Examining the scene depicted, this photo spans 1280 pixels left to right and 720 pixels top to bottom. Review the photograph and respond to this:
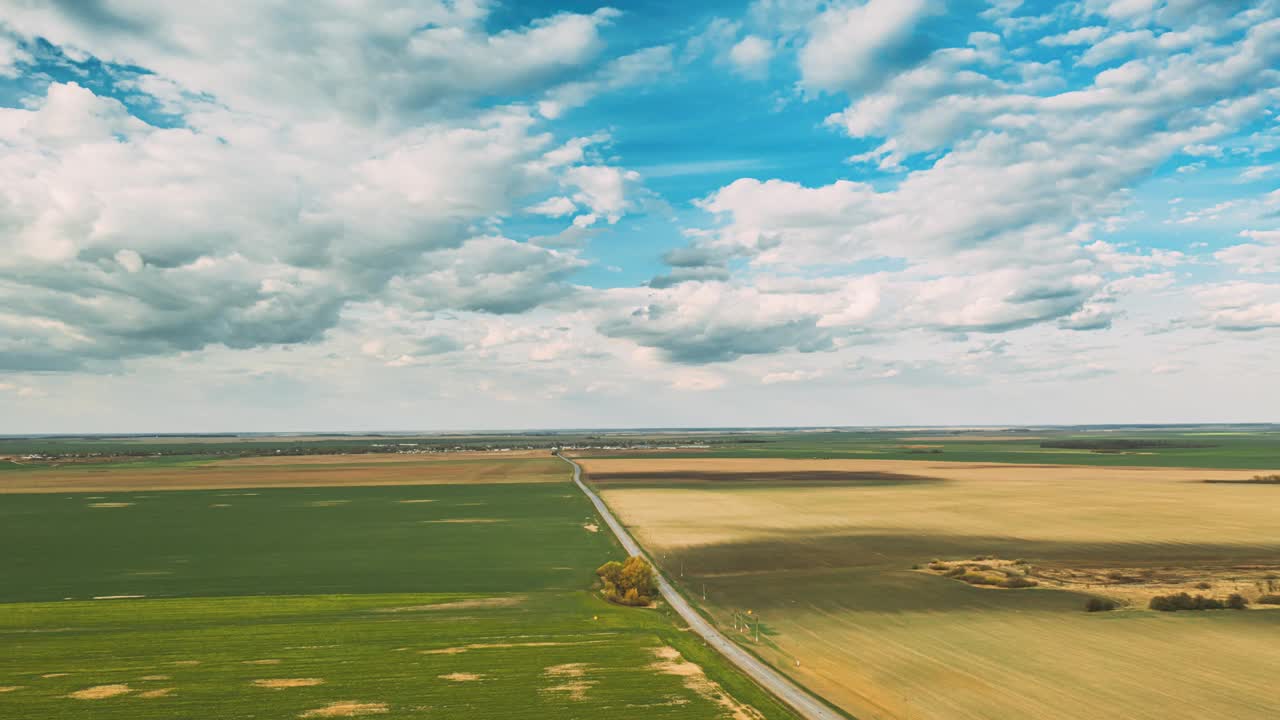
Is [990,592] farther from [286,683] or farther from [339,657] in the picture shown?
[286,683]

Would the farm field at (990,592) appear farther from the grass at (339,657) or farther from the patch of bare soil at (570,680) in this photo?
the patch of bare soil at (570,680)

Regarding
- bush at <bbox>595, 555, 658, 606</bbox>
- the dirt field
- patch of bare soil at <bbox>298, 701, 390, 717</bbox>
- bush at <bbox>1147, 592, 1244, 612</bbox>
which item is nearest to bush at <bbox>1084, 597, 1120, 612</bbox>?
bush at <bbox>1147, 592, 1244, 612</bbox>

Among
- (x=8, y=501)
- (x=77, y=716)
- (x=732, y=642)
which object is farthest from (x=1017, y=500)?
(x=8, y=501)

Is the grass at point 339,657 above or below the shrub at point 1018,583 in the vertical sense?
above

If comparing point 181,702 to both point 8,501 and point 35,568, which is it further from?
point 8,501

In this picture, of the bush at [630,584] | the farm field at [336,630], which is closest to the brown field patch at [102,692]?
the farm field at [336,630]

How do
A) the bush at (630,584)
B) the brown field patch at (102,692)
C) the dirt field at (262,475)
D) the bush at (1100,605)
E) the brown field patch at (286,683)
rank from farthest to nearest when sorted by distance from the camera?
the dirt field at (262,475) → the bush at (630,584) → the bush at (1100,605) → the brown field patch at (286,683) → the brown field patch at (102,692)
